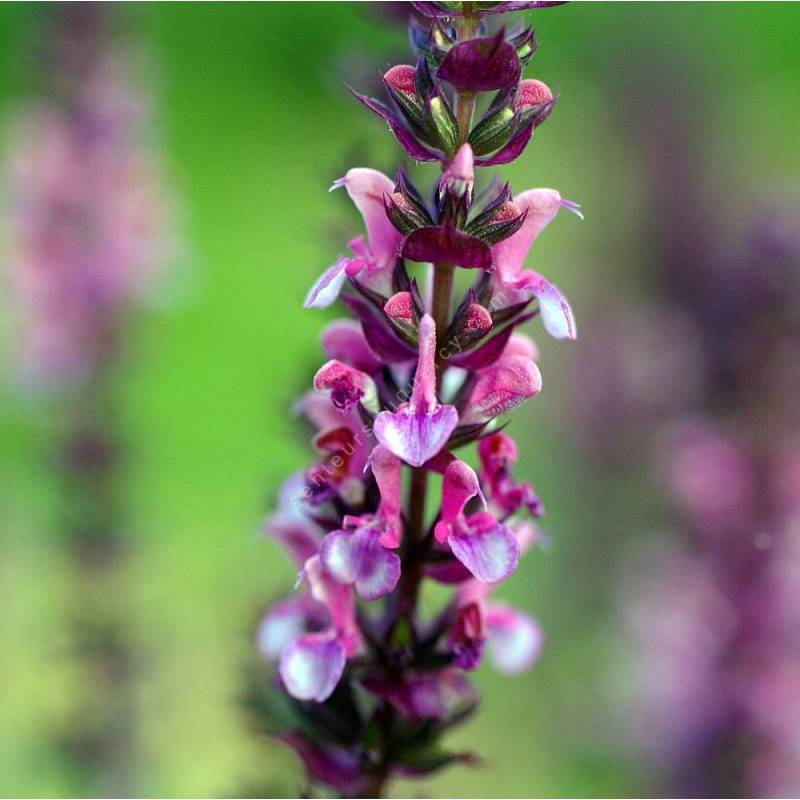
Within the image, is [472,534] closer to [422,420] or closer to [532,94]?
[422,420]

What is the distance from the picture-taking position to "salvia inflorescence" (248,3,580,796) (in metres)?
1.01

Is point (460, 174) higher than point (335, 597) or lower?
higher

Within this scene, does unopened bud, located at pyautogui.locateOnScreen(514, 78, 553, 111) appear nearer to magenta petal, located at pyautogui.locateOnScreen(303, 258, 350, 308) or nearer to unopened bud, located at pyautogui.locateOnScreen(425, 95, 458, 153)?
unopened bud, located at pyautogui.locateOnScreen(425, 95, 458, 153)

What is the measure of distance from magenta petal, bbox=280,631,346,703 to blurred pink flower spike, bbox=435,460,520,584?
0.18 meters

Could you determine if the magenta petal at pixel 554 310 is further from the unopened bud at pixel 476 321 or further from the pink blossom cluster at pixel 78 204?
the pink blossom cluster at pixel 78 204

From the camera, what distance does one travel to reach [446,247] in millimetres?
1010

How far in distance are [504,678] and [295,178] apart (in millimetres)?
5749

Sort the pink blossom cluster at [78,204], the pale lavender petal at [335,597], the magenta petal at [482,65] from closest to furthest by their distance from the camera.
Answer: the magenta petal at [482,65] < the pale lavender petal at [335,597] < the pink blossom cluster at [78,204]

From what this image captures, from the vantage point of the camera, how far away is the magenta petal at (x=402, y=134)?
3.29 ft

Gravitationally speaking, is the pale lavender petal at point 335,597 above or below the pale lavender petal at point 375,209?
below

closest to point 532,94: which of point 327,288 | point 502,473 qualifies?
point 327,288

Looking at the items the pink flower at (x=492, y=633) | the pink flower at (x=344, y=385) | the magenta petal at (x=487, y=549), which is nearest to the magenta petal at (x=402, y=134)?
the pink flower at (x=344, y=385)

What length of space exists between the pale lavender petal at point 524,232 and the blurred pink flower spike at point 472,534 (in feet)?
0.72

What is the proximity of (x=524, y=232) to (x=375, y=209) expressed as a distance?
0.55 feet
